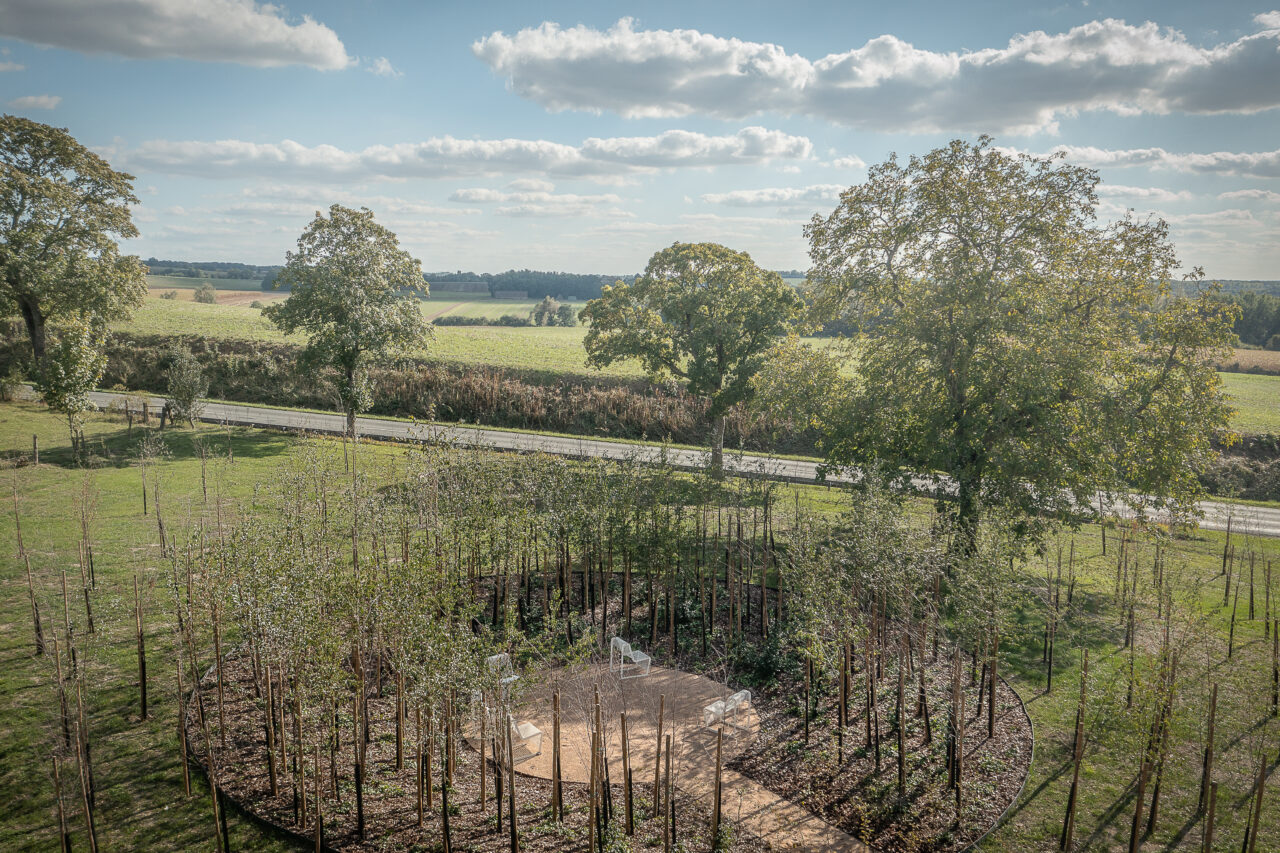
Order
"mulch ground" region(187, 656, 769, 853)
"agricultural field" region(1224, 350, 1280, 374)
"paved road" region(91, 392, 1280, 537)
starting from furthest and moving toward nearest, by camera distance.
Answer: "agricultural field" region(1224, 350, 1280, 374) → "paved road" region(91, 392, 1280, 537) → "mulch ground" region(187, 656, 769, 853)

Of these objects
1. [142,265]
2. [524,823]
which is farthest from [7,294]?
[524,823]

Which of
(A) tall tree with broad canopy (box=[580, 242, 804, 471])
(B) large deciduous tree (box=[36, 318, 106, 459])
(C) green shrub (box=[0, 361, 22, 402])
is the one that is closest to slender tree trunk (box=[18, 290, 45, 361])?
(C) green shrub (box=[0, 361, 22, 402])

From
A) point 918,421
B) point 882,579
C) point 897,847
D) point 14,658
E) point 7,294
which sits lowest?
point 897,847

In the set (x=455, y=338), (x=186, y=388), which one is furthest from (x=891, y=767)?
(x=455, y=338)

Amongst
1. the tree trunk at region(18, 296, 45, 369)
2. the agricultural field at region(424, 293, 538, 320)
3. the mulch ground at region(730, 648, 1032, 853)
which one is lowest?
the mulch ground at region(730, 648, 1032, 853)

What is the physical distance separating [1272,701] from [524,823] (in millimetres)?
16494

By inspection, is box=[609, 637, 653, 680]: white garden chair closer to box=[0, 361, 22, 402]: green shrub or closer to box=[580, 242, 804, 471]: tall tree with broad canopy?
box=[580, 242, 804, 471]: tall tree with broad canopy

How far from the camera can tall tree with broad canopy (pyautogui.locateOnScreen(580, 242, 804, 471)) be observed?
31.9m

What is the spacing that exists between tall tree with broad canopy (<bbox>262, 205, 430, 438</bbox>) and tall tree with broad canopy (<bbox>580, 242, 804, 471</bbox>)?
11474 mm

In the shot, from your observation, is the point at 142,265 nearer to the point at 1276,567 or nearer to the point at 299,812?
the point at 299,812

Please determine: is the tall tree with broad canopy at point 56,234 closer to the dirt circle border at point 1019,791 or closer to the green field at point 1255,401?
the dirt circle border at point 1019,791

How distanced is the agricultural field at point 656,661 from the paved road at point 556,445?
24.4ft

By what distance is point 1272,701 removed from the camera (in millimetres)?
15828

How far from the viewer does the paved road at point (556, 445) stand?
30.5m
